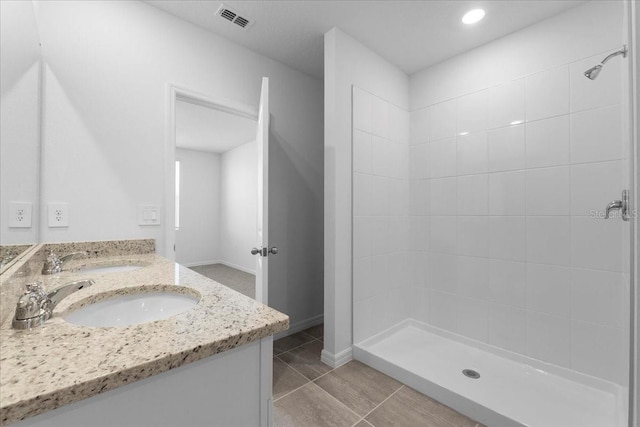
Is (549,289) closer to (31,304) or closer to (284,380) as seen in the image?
(284,380)

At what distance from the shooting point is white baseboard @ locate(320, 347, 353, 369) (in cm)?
193

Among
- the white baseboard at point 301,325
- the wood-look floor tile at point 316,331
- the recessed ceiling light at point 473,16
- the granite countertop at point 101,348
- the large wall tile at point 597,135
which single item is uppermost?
the recessed ceiling light at point 473,16

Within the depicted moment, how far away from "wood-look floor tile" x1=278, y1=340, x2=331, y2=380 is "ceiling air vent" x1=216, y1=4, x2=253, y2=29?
8.09ft

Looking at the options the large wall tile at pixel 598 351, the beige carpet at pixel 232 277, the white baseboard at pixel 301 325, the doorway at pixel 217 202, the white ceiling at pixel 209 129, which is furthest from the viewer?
the doorway at pixel 217 202

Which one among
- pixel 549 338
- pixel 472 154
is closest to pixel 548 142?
pixel 472 154

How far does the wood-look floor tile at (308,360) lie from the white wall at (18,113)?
1.66 meters

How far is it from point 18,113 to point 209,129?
387 cm

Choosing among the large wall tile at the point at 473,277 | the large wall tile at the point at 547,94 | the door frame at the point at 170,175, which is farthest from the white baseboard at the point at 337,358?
the large wall tile at the point at 547,94

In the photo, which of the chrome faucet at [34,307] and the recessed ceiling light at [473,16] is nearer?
the chrome faucet at [34,307]

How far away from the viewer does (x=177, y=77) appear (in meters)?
1.87

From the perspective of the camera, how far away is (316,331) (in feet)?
8.45

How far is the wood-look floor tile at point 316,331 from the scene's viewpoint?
8.08ft

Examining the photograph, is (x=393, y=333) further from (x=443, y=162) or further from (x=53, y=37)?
(x=53, y=37)

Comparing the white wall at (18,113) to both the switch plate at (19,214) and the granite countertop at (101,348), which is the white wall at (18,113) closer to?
the switch plate at (19,214)
